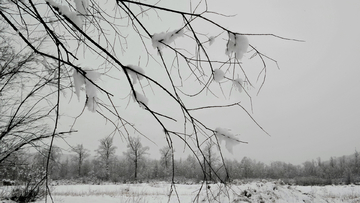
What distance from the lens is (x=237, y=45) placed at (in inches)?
42.5

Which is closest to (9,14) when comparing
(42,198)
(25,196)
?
(25,196)

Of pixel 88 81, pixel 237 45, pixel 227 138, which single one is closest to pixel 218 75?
pixel 237 45

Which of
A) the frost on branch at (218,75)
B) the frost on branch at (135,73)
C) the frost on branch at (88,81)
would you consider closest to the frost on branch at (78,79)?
the frost on branch at (88,81)

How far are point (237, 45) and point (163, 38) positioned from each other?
38 centimetres

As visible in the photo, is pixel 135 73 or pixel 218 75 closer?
pixel 135 73

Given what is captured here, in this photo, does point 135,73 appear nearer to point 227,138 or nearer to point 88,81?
point 88,81

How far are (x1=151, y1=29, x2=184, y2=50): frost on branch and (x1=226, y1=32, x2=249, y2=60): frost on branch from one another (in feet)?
0.90

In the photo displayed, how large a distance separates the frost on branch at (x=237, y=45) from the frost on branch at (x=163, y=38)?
28 centimetres

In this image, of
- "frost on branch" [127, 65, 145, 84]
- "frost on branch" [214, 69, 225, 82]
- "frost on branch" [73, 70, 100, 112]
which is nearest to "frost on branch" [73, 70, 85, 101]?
"frost on branch" [73, 70, 100, 112]

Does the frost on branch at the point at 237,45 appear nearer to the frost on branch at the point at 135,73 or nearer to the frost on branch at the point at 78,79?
the frost on branch at the point at 135,73

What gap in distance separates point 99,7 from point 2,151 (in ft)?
13.1

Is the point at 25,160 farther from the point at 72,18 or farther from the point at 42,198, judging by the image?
the point at 72,18

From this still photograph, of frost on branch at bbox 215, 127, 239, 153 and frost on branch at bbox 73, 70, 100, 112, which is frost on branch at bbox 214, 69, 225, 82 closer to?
frost on branch at bbox 215, 127, 239, 153

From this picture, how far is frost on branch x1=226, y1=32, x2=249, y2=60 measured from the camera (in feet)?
3.45
